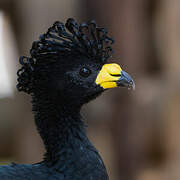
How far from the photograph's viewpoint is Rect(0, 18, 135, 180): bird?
3.85 meters

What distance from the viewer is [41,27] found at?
875cm

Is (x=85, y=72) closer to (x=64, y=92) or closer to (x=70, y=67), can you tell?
(x=70, y=67)

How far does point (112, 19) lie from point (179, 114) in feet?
7.62

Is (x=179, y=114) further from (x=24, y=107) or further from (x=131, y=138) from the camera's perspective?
(x=24, y=107)

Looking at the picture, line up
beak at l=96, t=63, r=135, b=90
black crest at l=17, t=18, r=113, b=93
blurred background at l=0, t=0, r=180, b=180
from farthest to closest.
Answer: blurred background at l=0, t=0, r=180, b=180 < beak at l=96, t=63, r=135, b=90 < black crest at l=17, t=18, r=113, b=93

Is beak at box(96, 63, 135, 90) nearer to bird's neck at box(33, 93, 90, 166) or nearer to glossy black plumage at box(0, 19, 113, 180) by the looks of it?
glossy black plumage at box(0, 19, 113, 180)

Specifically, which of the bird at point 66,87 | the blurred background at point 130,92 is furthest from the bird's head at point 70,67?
the blurred background at point 130,92

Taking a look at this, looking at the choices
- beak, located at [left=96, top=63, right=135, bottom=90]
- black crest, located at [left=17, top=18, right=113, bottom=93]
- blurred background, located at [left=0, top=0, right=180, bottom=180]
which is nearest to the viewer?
black crest, located at [left=17, top=18, right=113, bottom=93]

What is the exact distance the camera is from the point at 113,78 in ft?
13.0

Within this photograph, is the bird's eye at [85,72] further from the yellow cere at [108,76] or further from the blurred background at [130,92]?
the blurred background at [130,92]

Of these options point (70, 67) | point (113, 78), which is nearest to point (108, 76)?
point (113, 78)

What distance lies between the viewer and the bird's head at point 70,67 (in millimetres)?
3852

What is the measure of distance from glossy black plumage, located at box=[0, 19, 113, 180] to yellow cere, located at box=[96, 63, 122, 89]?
0.15ft

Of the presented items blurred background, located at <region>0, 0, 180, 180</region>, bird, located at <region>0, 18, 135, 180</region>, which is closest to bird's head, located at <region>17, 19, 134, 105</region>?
bird, located at <region>0, 18, 135, 180</region>
